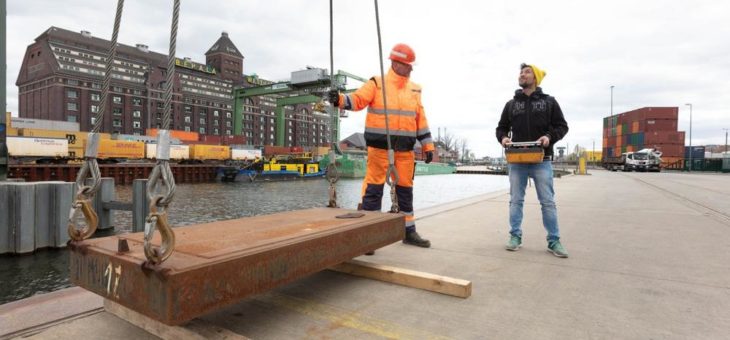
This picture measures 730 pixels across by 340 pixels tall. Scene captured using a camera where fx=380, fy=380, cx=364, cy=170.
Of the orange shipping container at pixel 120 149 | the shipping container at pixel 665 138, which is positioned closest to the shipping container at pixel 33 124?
the orange shipping container at pixel 120 149

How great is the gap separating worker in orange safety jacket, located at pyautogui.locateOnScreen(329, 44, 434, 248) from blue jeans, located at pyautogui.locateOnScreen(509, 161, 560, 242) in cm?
85

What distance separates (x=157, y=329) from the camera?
160 cm

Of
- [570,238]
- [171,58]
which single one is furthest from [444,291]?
[570,238]

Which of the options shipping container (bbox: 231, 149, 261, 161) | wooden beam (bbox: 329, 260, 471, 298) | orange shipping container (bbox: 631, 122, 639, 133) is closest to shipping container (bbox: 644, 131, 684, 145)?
orange shipping container (bbox: 631, 122, 639, 133)

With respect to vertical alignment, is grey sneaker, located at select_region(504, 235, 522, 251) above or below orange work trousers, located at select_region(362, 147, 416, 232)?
below

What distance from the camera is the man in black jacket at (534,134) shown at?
3.34m

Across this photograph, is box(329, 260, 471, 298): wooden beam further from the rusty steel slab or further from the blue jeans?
the blue jeans

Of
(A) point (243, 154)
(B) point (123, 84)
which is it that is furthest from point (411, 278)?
(B) point (123, 84)

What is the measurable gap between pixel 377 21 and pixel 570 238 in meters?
2.96

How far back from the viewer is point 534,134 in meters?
3.41

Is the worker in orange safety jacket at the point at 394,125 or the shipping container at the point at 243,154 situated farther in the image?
the shipping container at the point at 243,154

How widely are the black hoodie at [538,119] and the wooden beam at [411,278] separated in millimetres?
1843

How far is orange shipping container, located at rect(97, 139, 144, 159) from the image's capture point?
90.3 ft

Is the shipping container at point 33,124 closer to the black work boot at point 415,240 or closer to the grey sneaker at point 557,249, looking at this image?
the black work boot at point 415,240
